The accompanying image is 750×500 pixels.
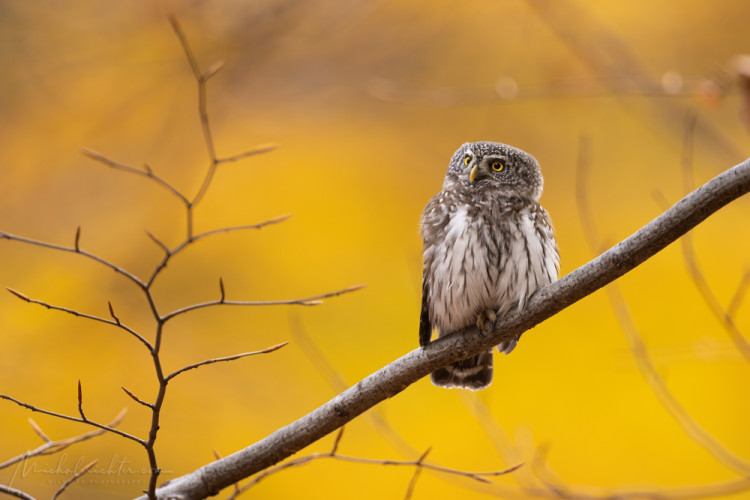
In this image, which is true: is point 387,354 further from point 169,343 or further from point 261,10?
point 261,10

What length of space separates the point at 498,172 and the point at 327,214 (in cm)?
343

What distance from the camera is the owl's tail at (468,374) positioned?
3.49 metres

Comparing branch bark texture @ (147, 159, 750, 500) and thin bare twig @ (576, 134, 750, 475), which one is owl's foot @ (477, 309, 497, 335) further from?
thin bare twig @ (576, 134, 750, 475)

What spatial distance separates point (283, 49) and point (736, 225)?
423 cm

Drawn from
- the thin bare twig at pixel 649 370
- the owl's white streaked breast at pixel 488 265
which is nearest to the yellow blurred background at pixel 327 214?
the thin bare twig at pixel 649 370

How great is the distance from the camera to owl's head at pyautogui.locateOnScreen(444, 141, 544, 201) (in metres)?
3.37

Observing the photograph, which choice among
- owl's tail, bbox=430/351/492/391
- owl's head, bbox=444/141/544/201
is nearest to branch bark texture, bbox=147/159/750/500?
owl's tail, bbox=430/351/492/391

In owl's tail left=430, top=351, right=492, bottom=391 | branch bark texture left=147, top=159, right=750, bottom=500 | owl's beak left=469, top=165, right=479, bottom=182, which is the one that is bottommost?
branch bark texture left=147, top=159, right=750, bottom=500

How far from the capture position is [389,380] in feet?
8.64

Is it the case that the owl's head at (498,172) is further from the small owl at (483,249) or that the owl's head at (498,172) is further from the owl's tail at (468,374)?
the owl's tail at (468,374)

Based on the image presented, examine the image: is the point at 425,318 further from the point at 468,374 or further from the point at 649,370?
the point at 649,370

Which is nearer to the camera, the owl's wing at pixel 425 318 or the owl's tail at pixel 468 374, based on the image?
the owl's wing at pixel 425 318

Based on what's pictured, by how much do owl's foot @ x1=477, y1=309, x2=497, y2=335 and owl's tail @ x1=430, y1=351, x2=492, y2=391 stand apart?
0.51 m

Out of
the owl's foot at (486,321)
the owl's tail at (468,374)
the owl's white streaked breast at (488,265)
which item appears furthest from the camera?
the owl's tail at (468,374)
